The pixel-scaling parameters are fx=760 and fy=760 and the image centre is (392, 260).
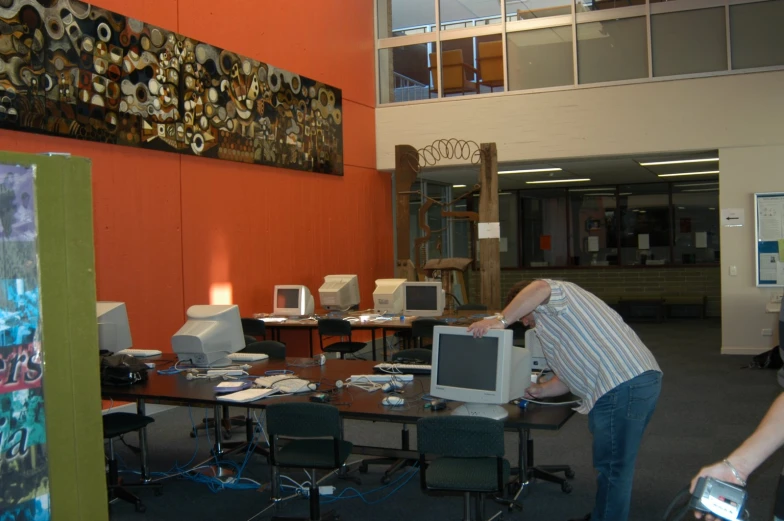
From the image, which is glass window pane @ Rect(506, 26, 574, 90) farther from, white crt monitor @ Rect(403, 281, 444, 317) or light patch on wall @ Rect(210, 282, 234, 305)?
light patch on wall @ Rect(210, 282, 234, 305)

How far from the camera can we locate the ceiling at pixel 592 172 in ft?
34.9

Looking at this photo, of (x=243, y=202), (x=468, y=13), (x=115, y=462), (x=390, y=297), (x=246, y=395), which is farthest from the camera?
→ (x=468, y=13)

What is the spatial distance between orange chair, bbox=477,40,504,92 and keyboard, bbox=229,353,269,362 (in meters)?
6.20

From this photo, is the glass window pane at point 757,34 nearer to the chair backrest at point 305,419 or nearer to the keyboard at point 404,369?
the keyboard at point 404,369

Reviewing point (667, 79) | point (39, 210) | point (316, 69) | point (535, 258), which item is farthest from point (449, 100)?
point (39, 210)

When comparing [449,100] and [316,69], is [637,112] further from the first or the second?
[316,69]

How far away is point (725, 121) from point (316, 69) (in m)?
5.07

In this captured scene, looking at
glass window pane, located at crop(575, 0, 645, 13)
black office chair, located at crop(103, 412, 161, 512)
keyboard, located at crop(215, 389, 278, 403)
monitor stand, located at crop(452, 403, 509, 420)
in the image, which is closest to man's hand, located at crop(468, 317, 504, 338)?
monitor stand, located at crop(452, 403, 509, 420)

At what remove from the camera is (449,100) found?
1057 cm

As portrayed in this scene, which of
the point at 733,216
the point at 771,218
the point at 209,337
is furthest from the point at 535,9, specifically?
the point at 209,337

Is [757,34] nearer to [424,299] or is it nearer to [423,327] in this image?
[424,299]

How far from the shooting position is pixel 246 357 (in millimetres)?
5566

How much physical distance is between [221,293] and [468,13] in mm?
5539

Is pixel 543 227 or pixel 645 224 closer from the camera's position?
pixel 645 224
